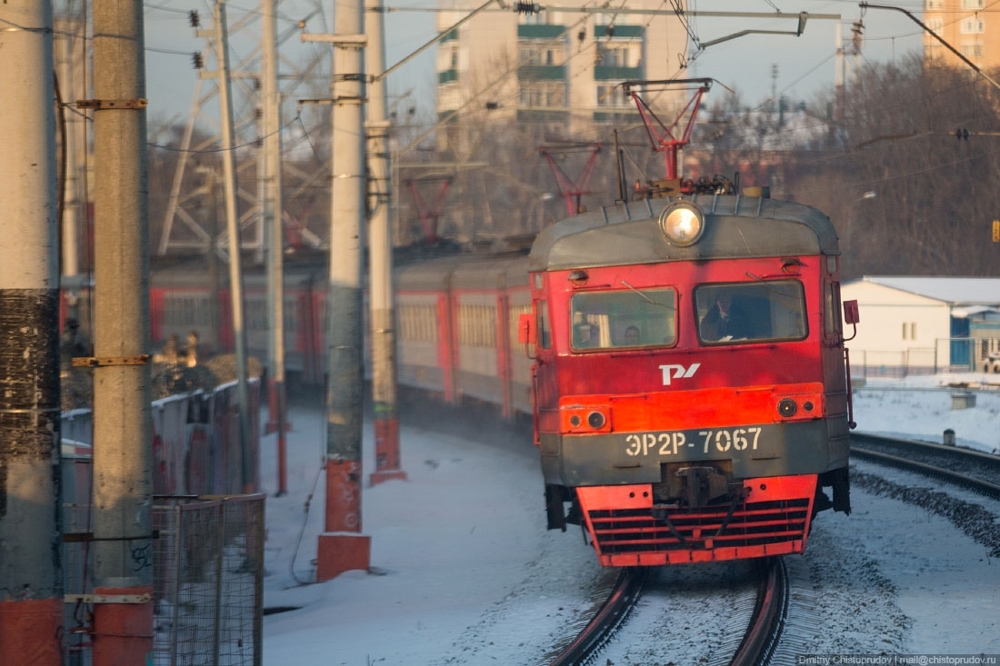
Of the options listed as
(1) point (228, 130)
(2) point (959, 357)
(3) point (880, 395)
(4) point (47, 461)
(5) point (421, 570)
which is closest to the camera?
(4) point (47, 461)

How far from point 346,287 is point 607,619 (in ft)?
17.0

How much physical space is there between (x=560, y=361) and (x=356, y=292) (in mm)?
3672

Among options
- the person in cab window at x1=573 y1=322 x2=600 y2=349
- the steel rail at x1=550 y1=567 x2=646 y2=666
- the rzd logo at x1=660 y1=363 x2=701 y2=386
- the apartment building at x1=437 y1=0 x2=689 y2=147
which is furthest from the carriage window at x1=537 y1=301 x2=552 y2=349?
the apartment building at x1=437 y1=0 x2=689 y2=147

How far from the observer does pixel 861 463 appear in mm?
18688

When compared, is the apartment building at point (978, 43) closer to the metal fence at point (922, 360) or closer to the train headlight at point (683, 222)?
the metal fence at point (922, 360)

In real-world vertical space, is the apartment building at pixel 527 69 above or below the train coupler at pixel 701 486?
above

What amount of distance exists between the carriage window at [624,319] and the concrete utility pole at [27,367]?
4.87 m

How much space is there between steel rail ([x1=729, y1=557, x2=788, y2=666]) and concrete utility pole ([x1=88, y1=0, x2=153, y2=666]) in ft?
11.4

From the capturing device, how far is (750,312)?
33.0ft

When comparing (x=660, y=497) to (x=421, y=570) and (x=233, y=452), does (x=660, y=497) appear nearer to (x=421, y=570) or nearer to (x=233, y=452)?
(x=421, y=570)

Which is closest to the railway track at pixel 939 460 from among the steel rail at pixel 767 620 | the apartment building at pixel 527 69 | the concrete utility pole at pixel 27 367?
the steel rail at pixel 767 620

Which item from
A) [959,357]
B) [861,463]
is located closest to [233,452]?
[861,463]

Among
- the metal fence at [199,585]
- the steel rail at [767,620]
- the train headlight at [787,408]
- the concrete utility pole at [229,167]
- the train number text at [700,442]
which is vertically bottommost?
the steel rail at [767,620]

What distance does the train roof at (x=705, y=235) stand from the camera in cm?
1005
